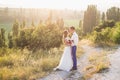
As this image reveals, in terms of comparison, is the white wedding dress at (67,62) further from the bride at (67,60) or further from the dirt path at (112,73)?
the dirt path at (112,73)

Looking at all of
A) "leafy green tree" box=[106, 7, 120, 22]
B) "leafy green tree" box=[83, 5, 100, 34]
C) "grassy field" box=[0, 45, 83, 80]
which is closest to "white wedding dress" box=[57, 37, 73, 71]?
"grassy field" box=[0, 45, 83, 80]

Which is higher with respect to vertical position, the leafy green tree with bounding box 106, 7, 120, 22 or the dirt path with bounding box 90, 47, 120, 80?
the leafy green tree with bounding box 106, 7, 120, 22

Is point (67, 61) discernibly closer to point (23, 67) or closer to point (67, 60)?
point (67, 60)

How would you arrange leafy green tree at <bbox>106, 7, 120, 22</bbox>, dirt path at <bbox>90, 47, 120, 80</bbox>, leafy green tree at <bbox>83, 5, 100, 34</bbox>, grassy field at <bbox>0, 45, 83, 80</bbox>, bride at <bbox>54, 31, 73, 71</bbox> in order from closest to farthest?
dirt path at <bbox>90, 47, 120, 80</bbox> < grassy field at <bbox>0, 45, 83, 80</bbox> < bride at <bbox>54, 31, 73, 71</bbox> < leafy green tree at <bbox>106, 7, 120, 22</bbox> < leafy green tree at <bbox>83, 5, 100, 34</bbox>

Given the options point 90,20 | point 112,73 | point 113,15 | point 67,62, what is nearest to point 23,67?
point 67,62

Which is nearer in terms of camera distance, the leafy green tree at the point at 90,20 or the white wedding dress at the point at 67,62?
the white wedding dress at the point at 67,62

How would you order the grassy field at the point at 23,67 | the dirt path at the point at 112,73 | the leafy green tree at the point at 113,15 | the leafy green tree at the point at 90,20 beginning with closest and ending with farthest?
the dirt path at the point at 112,73
the grassy field at the point at 23,67
the leafy green tree at the point at 113,15
the leafy green tree at the point at 90,20

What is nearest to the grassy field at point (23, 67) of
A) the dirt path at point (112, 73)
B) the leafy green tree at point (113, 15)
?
the dirt path at point (112, 73)

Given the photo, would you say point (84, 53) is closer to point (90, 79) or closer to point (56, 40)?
point (56, 40)

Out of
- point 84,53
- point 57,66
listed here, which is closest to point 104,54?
point 84,53

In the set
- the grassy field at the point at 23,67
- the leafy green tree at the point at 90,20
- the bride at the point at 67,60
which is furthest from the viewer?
the leafy green tree at the point at 90,20

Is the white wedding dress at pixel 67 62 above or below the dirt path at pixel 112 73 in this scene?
above

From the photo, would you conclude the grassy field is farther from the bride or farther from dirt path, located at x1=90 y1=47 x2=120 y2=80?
dirt path, located at x1=90 y1=47 x2=120 y2=80

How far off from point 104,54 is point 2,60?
5625 millimetres
